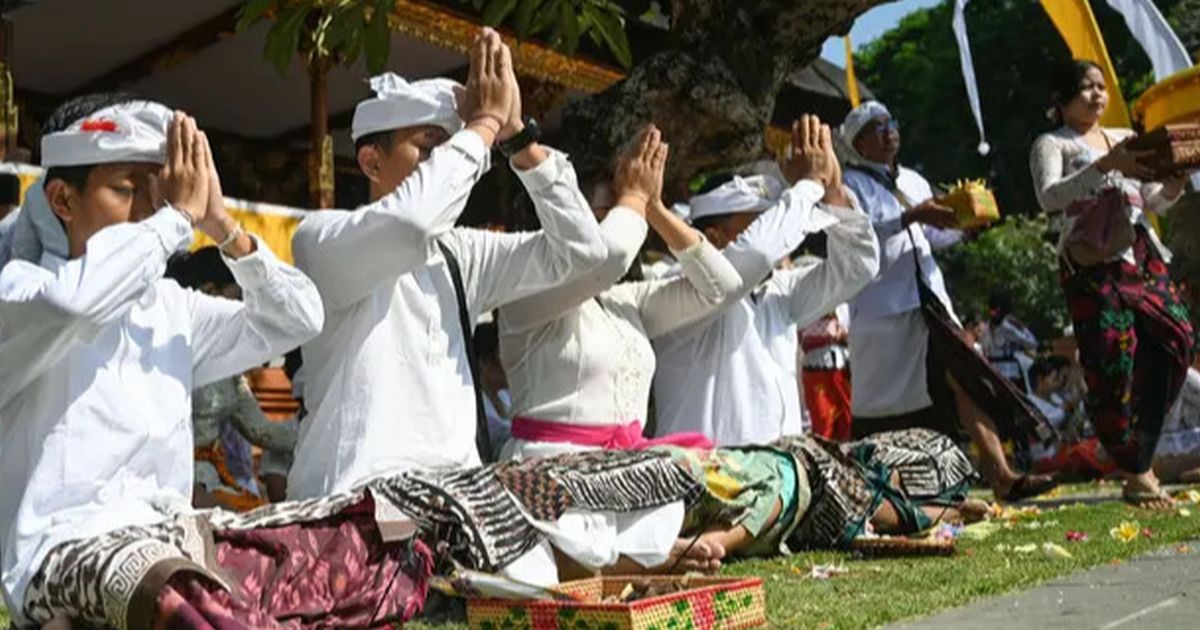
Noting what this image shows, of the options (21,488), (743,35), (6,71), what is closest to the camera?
(21,488)

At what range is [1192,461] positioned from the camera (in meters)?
9.70

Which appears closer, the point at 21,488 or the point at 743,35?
the point at 21,488

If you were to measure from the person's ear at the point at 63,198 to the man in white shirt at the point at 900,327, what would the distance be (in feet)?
15.6

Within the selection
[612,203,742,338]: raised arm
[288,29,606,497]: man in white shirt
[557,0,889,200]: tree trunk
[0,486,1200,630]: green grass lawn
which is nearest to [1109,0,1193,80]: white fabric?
[557,0,889,200]: tree trunk

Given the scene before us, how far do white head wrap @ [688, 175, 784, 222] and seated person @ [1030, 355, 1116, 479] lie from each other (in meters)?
2.10

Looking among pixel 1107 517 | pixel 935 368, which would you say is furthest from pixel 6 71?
pixel 1107 517

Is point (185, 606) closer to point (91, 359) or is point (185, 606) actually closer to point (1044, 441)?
point (91, 359)

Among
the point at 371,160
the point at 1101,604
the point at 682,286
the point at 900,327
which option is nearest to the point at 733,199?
the point at 682,286

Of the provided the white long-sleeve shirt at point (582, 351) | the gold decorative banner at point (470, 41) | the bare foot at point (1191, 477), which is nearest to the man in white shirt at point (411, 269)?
the white long-sleeve shirt at point (582, 351)

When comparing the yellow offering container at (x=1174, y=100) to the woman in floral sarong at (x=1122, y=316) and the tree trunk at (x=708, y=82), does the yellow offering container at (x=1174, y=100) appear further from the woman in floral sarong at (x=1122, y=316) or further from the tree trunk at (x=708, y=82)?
the tree trunk at (x=708, y=82)

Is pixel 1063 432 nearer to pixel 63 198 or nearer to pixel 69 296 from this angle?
pixel 63 198

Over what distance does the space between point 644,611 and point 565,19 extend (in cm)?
243

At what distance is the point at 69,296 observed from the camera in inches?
135

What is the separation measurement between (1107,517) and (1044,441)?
5.80 ft
